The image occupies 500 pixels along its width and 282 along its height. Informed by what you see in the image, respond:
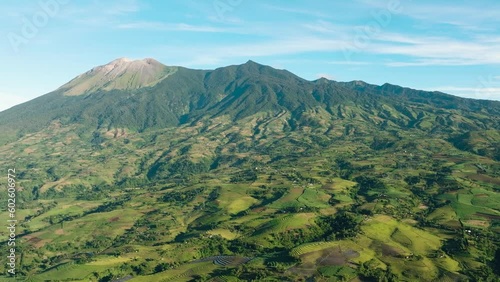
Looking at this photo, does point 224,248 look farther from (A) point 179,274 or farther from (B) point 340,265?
(B) point 340,265

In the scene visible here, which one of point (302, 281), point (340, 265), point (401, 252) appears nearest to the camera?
point (302, 281)

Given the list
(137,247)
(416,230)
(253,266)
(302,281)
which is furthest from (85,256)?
(416,230)

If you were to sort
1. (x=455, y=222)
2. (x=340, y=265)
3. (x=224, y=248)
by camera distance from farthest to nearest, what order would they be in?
(x=455, y=222), (x=224, y=248), (x=340, y=265)

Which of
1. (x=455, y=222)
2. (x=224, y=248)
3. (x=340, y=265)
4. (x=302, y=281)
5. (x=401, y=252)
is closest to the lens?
(x=302, y=281)

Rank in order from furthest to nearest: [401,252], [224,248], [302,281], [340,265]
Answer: [224,248]
[401,252]
[340,265]
[302,281]

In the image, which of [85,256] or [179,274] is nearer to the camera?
[179,274]

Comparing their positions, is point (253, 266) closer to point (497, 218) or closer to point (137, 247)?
point (137, 247)

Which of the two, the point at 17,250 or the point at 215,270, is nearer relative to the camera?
the point at 215,270

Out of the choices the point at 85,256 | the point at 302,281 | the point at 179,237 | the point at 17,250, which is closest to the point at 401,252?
the point at 302,281
